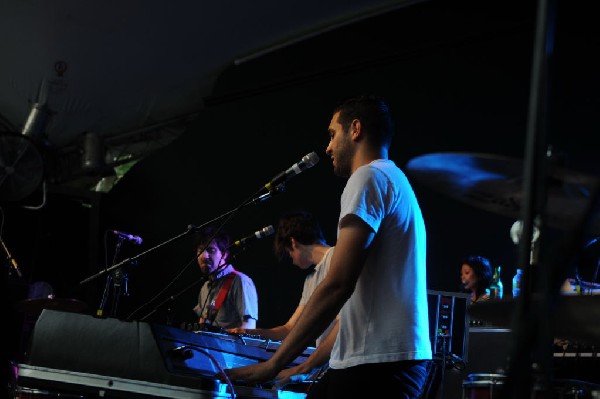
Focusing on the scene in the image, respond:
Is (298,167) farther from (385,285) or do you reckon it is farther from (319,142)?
(319,142)

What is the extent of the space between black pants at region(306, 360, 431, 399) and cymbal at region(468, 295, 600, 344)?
0.70m

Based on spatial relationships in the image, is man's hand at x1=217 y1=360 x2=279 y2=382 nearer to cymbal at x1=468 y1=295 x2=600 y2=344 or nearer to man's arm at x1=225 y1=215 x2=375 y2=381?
man's arm at x1=225 y1=215 x2=375 y2=381

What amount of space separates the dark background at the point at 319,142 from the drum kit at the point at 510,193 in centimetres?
295

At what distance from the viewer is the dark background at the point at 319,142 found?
7023 millimetres

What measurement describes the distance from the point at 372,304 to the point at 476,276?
4.07m

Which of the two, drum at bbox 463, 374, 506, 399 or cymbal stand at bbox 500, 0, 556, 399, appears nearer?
cymbal stand at bbox 500, 0, 556, 399

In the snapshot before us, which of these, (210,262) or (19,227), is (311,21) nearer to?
(210,262)

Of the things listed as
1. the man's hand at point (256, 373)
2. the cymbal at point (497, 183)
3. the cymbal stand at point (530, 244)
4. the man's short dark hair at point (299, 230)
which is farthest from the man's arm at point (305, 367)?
the man's short dark hair at point (299, 230)

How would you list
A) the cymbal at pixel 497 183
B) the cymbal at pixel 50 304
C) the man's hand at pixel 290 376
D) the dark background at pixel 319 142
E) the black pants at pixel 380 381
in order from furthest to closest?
1. the cymbal at pixel 50 304
2. the dark background at pixel 319 142
3. the man's hand at pixel 290 376
4. the black pants at pixel 380 381
5. the cymbal at pixel 497 183

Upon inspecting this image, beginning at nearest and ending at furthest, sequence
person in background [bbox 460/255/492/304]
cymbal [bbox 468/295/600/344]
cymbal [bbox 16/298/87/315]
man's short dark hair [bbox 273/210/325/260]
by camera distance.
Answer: cymbal [bbox 468/295/600/344], man's short dark hair [bbox 273/210/325/260], person in background [bbox 460/255/492/304], cymbal [bbox 16/298/87/315]

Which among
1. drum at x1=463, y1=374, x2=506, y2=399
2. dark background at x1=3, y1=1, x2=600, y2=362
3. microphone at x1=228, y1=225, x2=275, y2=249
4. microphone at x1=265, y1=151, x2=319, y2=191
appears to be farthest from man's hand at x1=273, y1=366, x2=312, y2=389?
dark background at x1=3, y1=1, x2=600, y2=362

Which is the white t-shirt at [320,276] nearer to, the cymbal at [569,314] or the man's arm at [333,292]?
the man's arm at [333,292]

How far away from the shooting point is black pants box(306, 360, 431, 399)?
2.70 meters

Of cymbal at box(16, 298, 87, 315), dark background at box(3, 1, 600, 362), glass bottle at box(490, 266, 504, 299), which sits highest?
dark background at box(3, 1, 600, 362)
